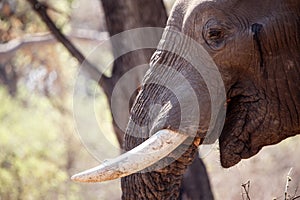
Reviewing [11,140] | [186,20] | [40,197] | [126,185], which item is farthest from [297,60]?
[11,140]

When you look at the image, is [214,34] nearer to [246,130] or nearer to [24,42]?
[246,130]

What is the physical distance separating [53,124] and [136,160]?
37.4 ft

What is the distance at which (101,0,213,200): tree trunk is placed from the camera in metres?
7.92

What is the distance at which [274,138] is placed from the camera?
553 cm

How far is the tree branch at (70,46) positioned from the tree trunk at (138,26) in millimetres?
420

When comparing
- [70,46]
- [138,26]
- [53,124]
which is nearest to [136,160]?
[138,26]

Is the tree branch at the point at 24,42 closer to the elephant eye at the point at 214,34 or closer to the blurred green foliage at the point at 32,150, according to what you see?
the blurred green foliage at the point at 32,150

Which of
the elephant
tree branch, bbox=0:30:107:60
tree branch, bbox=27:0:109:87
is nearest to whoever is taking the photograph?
the elephant

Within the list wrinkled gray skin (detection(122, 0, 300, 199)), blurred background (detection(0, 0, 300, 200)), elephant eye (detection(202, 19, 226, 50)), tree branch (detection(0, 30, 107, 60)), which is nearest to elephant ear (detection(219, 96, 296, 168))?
wrinkled gray skin (detection(122, 0, 300, 199))

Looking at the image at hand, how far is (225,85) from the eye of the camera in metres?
5.40

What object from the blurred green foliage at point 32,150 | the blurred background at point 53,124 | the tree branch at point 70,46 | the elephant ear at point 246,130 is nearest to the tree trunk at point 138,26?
the tree branch at point 70,46

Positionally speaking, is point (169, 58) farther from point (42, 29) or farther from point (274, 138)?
point (42, 29)

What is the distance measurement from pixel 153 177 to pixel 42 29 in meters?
9.26

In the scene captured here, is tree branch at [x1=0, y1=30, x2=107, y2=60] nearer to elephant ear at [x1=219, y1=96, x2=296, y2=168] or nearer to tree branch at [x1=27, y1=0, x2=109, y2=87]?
→ tree branch at [x1=27, y1=0, x2=109, y2=87]
